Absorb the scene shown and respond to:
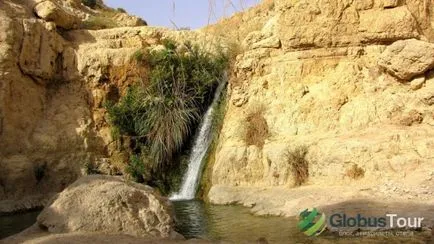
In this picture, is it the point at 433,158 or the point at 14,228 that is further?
the point at 14,228

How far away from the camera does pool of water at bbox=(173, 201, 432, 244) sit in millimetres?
9359

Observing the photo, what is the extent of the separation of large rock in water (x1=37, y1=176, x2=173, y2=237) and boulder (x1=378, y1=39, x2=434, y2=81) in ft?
28.9

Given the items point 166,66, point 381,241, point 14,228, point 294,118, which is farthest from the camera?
point 166,66

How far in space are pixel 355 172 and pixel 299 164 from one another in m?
1.76

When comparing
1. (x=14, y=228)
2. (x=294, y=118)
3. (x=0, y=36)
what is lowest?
(x=14, y=228)

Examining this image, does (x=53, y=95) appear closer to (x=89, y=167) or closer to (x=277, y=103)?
(x=89, y=167)

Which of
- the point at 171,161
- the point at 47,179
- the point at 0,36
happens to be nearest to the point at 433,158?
the point at 171,161

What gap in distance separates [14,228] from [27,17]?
10381 mm

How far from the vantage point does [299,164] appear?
14.4 metres

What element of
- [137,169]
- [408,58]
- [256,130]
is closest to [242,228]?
[256,130]

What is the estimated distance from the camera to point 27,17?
808 inches

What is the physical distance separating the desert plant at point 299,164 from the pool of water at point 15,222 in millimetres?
7635

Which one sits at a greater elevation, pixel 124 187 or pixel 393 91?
pixel 393 91

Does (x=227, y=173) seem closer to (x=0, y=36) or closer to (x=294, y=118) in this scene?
(x=294, y=118)
